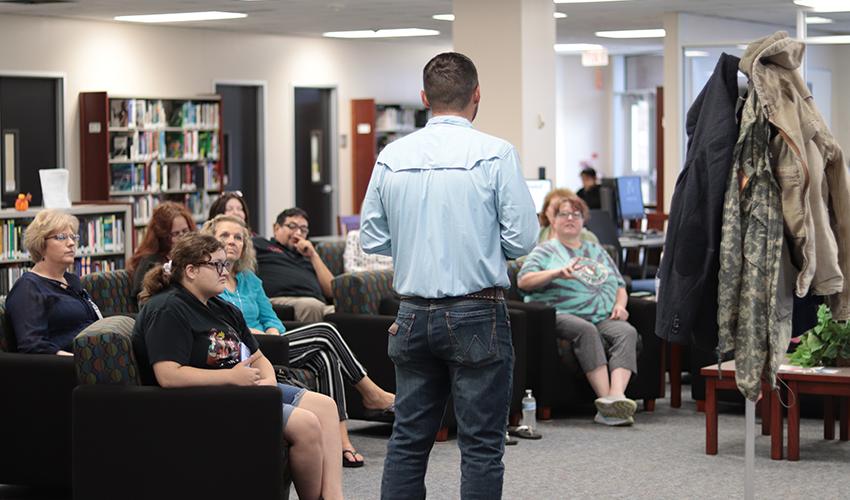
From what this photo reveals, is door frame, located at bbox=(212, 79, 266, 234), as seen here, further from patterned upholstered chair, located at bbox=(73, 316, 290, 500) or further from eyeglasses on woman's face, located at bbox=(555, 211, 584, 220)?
patterned upholstered chair, located at bbox=(73, 316, 290, 500)

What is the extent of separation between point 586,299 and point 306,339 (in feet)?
6.33

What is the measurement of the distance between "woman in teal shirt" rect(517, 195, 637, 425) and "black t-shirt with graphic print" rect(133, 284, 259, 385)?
8.47 feet

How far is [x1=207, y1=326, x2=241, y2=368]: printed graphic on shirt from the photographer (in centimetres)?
476

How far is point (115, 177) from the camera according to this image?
13609mm

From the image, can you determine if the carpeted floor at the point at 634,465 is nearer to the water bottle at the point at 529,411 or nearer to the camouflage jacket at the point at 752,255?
the water bottle at the point at 529,411

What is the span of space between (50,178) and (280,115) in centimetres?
601

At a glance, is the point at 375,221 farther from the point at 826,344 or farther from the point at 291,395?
the point at 826,344

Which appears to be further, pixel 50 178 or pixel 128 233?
pixel 128 233

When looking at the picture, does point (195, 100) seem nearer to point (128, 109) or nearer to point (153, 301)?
point (128, 109)

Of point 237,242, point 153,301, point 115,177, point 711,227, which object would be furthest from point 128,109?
point 711,227

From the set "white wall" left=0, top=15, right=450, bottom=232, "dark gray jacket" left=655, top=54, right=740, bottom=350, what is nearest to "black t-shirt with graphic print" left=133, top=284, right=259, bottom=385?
"dark gray jacket" left=655, top=54, right=740, bottom=350

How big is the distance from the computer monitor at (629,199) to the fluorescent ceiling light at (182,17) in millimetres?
4029

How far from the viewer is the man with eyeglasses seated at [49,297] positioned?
5309 millimetres

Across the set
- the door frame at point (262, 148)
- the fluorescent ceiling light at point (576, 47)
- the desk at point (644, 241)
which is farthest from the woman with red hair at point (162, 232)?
the fluorescent ceiling light at point (576, 47)
